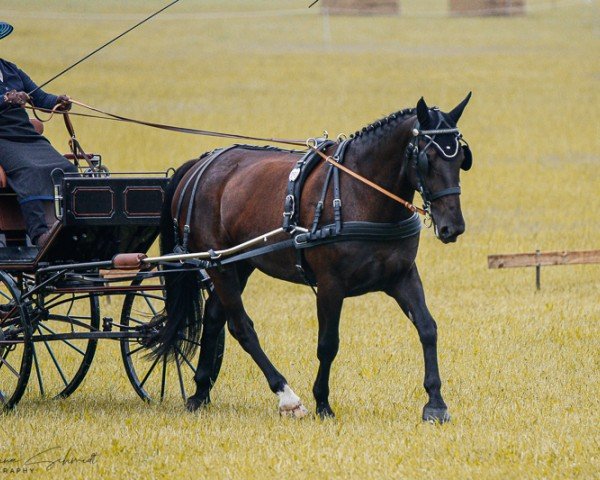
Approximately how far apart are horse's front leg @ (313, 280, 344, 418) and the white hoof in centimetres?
11

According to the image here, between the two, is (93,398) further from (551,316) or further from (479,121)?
(479,121)

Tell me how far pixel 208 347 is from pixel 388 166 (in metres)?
2.25

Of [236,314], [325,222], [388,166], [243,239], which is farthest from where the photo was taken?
[236,314]

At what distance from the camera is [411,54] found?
46125 mm

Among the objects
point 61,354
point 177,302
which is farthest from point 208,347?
point 61,354

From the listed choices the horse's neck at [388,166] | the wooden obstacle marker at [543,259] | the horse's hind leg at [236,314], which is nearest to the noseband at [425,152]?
the horse's neck at [388,166]

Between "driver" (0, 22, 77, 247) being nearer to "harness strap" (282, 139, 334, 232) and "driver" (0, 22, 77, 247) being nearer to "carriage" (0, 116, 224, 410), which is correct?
"carriage" (0, 116, 224, 410)

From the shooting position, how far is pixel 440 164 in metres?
7.89

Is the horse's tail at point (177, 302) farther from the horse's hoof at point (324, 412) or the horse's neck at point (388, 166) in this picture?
the horse's neck at point (388, 166)

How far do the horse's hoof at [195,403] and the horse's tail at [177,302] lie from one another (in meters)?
0.41

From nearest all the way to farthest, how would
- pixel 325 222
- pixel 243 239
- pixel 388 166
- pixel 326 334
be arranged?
pixel 388 166 < pixel 325 222 < pixel 326 334 < pixel 243 239

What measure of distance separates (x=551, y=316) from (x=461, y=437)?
5552 mm

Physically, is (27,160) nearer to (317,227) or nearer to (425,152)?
(317,227)

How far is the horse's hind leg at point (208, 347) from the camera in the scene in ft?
31.0
